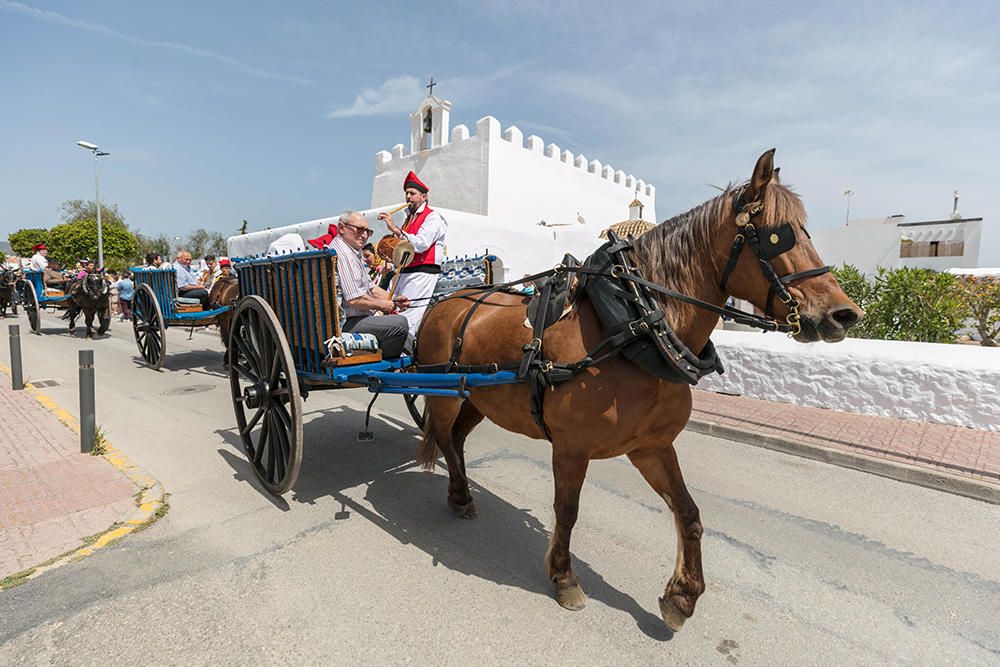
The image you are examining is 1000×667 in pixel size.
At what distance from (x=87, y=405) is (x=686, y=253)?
5134 mm

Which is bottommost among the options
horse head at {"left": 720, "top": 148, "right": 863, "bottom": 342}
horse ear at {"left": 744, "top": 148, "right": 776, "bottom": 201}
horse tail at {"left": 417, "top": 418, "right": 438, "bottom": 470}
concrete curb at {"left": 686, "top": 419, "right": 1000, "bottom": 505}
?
concrete curb at {"left": 686, "top": 419, "right": 1000, "bottom": 505}

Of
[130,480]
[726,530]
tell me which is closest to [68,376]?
[130,480]

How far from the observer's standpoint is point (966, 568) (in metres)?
3.07

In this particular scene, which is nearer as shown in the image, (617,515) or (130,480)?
(617,515)

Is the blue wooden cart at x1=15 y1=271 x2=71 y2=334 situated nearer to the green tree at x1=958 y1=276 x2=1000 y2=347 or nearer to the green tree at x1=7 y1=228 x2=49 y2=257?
the green tree at x1=958 y1=276 x2=1000 y2=347

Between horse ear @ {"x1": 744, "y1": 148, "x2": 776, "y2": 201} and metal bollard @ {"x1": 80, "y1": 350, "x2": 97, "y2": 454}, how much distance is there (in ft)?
17.5

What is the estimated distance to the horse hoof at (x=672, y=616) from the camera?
2.42 meters

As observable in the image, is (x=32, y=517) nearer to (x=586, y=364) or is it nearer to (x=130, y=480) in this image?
(x=130, y=480)

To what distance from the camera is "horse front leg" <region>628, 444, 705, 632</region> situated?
7.95 feet

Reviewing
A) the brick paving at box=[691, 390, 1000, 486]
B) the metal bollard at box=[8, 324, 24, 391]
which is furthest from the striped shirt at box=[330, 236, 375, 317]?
the metal bollard at box=[8, 324, 24, 391]

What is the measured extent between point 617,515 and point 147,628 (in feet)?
9.33

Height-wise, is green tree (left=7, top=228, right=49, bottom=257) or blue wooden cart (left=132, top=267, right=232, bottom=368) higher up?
green tree (left=7, top=228, right=49, bottom=257)

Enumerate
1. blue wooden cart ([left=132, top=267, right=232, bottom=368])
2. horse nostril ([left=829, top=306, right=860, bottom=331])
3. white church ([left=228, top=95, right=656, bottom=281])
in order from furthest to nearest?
1. white church ([left=228, top=95, right=656, bottom=281])
2. blue wooden cart ([left=132, top=267, right=232, bottom=368])
3. horse nostril ([left=829, top=306, right=860, bottom=331])

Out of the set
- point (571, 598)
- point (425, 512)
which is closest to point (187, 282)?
A: point (425, 512)
